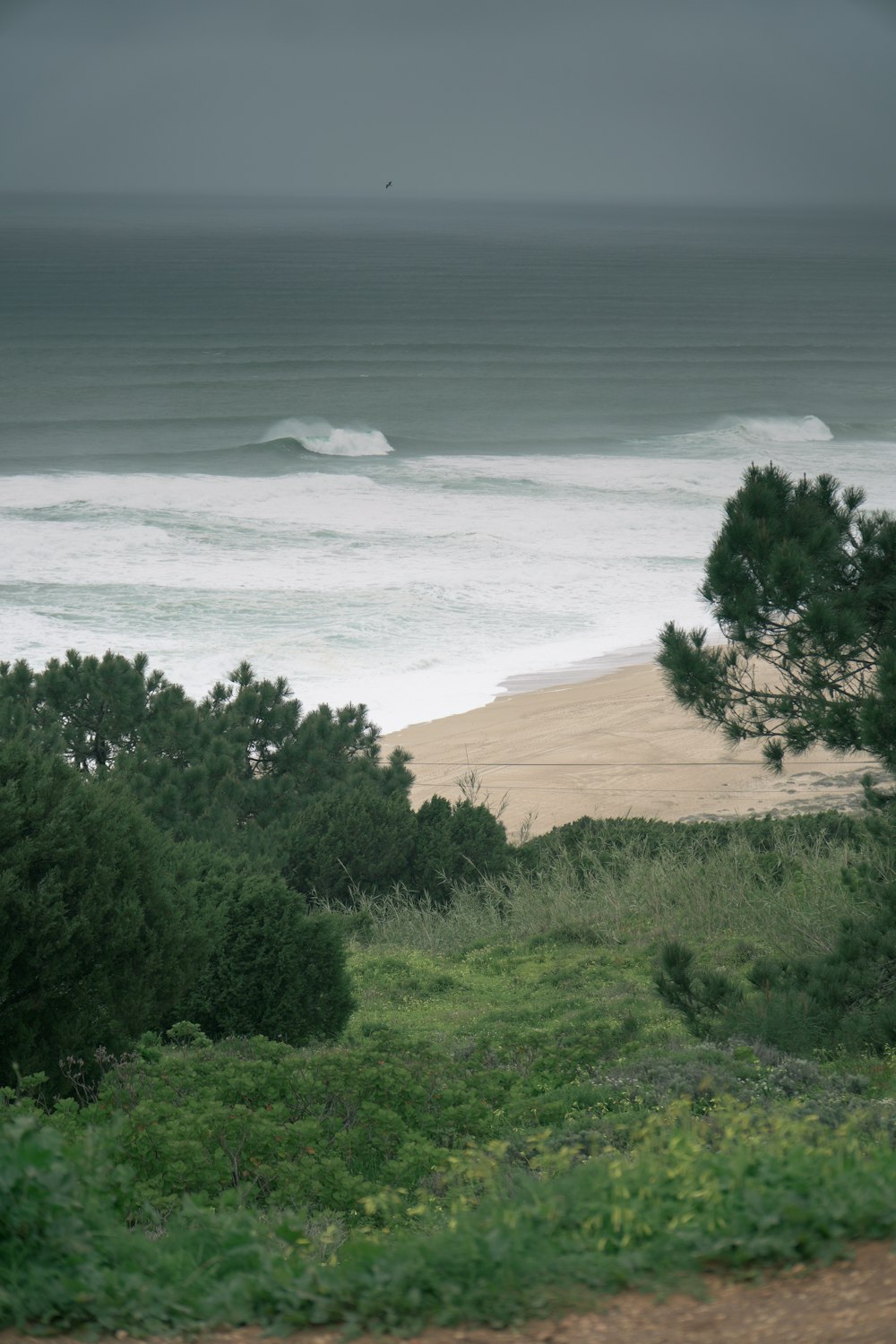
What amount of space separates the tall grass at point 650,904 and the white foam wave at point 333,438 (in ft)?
118

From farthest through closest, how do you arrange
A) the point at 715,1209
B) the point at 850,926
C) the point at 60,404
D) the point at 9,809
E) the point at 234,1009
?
the point at 60,404 < the point at 234,1009 < the point at 850,926 < the point at 9,809 < the point at 715,1209

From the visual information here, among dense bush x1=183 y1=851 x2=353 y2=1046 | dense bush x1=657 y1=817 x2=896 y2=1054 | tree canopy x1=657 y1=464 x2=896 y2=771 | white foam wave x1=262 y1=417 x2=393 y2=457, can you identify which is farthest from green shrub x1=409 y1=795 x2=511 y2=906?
white foam wave x1=262 y1=417 x2=393 y2=457

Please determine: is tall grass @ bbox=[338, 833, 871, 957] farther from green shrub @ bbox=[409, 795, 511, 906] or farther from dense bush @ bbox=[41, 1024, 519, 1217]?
dense bush @ bbox=[41, 1024, 519, 1217]

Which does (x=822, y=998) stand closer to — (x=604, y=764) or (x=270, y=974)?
(x=270, y=974)

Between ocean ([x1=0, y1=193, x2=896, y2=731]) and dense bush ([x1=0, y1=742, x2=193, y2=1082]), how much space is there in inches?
534

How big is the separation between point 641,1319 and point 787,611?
5.41 m

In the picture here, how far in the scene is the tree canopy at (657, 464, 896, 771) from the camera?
24.3ft

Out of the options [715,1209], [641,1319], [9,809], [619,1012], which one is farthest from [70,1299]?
[619,1012]

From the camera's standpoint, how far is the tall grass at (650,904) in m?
9.01

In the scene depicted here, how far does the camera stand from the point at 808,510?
768 cm

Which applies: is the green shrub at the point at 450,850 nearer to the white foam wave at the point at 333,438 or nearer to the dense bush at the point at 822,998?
the dense bush at the point at 822,998

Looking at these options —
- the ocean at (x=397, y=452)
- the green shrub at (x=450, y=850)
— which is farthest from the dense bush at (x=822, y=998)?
the ocean at (x=397, y=452)

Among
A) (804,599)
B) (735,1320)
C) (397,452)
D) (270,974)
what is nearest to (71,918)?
(270,974)

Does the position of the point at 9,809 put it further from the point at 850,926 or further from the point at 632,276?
the point at 632,276
